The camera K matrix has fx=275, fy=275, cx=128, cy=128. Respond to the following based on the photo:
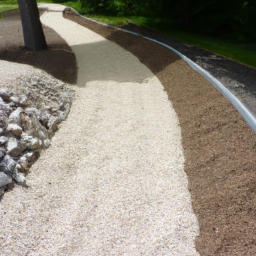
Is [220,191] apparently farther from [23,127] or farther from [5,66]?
[5,66]

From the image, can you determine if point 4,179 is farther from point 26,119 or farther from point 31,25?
point 31,25

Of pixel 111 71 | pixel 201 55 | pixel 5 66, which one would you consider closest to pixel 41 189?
pixel 5 66

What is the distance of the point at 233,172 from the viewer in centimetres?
374

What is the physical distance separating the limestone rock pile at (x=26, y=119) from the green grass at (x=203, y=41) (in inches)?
241

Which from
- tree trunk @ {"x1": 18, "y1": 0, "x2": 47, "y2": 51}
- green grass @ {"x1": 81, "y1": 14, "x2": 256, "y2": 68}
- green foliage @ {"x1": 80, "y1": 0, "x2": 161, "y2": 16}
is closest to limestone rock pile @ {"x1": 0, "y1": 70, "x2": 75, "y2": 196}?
tree trunk @ {"x1": 18, "y1": 0, "x2": 47, "y2": 51}

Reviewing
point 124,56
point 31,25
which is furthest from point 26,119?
point 124,56

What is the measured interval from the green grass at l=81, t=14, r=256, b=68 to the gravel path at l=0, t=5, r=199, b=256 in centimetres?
441

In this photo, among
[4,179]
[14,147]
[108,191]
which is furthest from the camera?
[14,147]

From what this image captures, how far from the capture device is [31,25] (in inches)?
357

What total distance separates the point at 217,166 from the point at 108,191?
1.61 metres

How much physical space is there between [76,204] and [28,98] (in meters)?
2.65

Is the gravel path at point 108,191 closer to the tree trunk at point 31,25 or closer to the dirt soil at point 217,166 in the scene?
the dirt soil at point 217,166

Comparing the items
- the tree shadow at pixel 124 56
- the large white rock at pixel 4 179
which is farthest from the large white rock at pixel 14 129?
the tree shadow at pixel 124 56

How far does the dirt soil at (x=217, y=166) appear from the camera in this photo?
3016 millimetres
